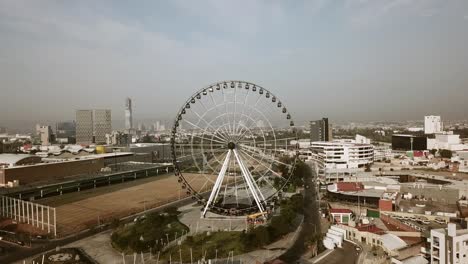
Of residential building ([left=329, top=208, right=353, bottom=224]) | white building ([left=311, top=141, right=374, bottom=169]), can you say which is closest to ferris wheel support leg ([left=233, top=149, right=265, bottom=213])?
residential building ([left=329, top=208, right=353, bottom=224])

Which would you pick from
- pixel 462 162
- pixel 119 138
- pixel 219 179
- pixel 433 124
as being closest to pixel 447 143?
pixel 462 162

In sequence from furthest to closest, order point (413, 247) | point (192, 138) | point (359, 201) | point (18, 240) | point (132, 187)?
point (132, 187) < point (359, 201) < point (192, 138) < point (18, 240) < point (413, 247)

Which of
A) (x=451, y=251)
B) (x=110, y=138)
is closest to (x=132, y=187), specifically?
(x=451, y=251)

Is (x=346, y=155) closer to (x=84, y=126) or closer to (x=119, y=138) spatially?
(x=119, y=138)

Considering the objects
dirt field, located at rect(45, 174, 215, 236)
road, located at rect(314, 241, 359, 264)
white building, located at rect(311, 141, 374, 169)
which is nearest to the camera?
road, located at rect(314, 241, 359, 264)

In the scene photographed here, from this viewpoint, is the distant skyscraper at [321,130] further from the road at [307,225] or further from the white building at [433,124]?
the white building at [433,124]

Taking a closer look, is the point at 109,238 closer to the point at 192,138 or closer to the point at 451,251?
the point at 192,138

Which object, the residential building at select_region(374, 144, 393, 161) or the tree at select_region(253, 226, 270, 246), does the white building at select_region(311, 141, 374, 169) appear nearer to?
the residential building at select_region(374, 144, 393, 161)
